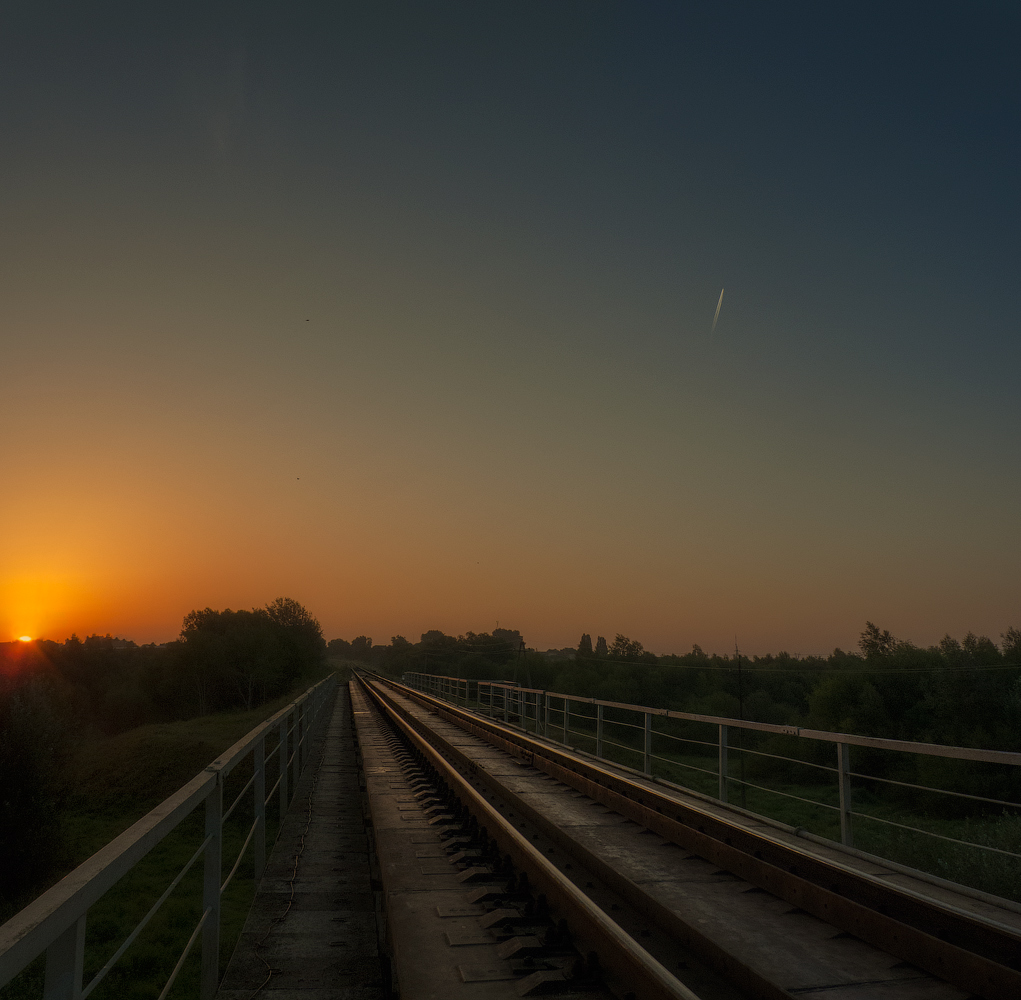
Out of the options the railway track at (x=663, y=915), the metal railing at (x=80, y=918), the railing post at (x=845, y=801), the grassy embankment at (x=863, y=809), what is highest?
the metal railing at (x=80, y=918)

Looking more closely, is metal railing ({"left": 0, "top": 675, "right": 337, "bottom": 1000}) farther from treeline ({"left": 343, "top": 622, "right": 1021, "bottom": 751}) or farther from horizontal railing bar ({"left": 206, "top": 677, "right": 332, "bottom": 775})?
treeline ({"left": 343, "top": 622, "right": 1021, "bottom": 751})

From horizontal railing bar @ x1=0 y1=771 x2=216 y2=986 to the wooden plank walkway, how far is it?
6.28ft

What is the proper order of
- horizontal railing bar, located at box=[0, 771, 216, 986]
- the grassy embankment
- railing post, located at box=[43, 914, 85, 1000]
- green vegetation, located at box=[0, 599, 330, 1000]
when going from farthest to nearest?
the grassy embankment → green vegetation, located at box=[0, 599, 330, 1000] → railing post, located at box=[43, 914, 85, 1000] → horizontal railing bar, located at box=[0, 771, 216, 986]

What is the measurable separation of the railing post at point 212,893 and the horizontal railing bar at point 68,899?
4.18 feet

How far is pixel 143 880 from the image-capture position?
20188 mm

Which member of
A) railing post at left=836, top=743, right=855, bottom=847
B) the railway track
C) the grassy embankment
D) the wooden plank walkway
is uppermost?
railing post at left=836, top=743, right=855, bottom=847

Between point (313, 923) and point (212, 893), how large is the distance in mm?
1440

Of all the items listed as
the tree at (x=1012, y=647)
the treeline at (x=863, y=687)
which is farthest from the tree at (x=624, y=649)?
→ the tree at (x=1012, y=647)

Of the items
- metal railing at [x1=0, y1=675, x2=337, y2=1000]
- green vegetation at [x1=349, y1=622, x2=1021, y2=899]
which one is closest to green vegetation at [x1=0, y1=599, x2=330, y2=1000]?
metal railing at [x1=0, y1=675, x2=337, y2=1000]

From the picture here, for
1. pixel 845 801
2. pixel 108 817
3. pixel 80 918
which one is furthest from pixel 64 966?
pixel 108 817

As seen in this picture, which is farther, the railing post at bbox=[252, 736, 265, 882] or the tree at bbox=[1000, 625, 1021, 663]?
the tree at bbox=[1000, 625, 1021, 663]

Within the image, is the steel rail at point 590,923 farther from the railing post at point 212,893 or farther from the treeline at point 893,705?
the treeline at point 893,705

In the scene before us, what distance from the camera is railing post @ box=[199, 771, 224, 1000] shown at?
408cm

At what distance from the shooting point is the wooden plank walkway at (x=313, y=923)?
439 centimetres
